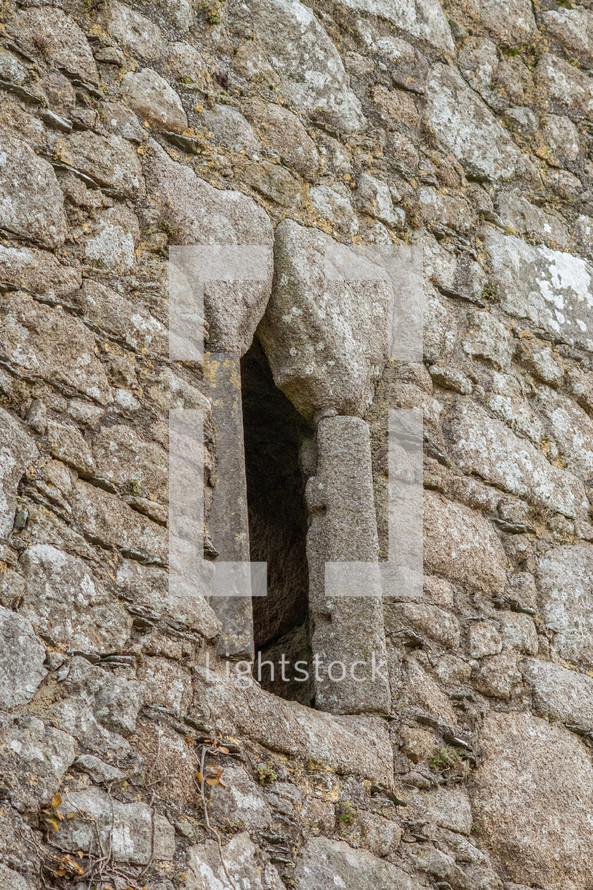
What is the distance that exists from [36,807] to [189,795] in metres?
0.45

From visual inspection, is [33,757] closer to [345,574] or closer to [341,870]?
[341,870]

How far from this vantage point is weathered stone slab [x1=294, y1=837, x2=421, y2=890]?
284 centimetres

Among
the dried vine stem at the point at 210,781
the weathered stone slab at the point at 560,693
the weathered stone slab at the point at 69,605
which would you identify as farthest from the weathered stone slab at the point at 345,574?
the weathered stone slab at the point at 69,605

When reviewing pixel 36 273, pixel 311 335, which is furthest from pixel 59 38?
pixel 311 335

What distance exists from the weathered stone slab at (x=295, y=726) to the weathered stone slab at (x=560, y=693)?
673mm

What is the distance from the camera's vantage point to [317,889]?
→ 2.82m

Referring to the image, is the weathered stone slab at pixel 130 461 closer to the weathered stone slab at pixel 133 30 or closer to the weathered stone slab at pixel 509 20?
the weathered stone slab at pixel 133 30

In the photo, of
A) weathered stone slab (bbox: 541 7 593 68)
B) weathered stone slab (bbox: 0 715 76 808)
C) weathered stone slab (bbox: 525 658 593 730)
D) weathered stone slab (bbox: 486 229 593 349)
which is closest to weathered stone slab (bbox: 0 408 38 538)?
weathered stone slab (bbox: 0 715 76 808)

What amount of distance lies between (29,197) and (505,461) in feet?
6.25

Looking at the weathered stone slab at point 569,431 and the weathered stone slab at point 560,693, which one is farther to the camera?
the weathered stone slab at point 569,431

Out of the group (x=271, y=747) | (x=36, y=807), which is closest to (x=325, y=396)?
(x=271, y=747)

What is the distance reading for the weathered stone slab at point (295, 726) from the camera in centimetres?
290

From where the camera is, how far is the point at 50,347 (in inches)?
114

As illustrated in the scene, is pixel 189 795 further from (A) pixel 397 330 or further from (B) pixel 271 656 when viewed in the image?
(A) pixel 397 330
